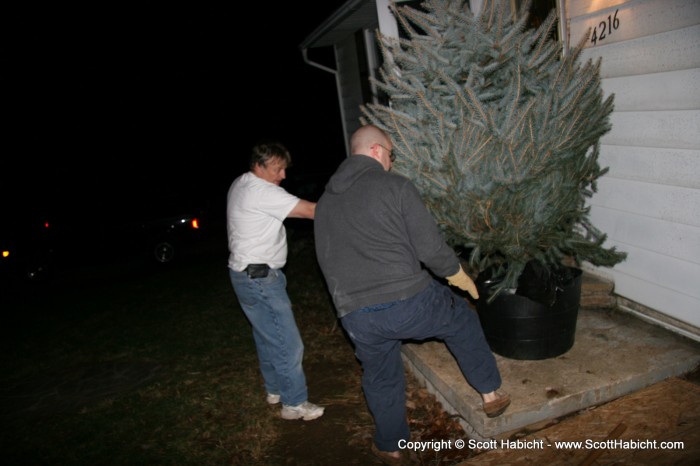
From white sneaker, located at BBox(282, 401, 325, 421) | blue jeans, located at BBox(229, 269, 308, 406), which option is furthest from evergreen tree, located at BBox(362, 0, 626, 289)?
white sneaker, located at BBox(282, 401, 325, 421)

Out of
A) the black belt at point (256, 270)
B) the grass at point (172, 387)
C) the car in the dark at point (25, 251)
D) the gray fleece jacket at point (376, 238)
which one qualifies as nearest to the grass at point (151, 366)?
the grass at point (172, 387)

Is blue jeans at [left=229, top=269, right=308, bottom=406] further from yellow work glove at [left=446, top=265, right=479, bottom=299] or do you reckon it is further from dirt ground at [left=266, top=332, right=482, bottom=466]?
yellow work glove at [left=446, top=265, right=479, bottom=299]

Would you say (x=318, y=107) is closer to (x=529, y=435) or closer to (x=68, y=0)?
(x=68, y=0)

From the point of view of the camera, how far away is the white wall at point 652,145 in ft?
12.3

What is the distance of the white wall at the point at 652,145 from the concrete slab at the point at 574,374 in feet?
1.16

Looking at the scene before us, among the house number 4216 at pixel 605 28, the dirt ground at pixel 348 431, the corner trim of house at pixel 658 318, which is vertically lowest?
the dirt ground at pixel 348 431

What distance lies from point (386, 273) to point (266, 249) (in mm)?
1244

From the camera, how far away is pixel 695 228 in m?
3.87

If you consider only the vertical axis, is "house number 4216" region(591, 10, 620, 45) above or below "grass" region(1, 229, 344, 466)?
above

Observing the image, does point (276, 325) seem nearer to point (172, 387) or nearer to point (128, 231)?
point (172, 387)

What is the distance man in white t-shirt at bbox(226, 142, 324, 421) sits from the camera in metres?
3.90

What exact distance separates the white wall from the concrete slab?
0.35 metres

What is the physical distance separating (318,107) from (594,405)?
80.9ft

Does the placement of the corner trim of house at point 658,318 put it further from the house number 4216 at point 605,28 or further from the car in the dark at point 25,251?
the car in the dark at point 25,251
